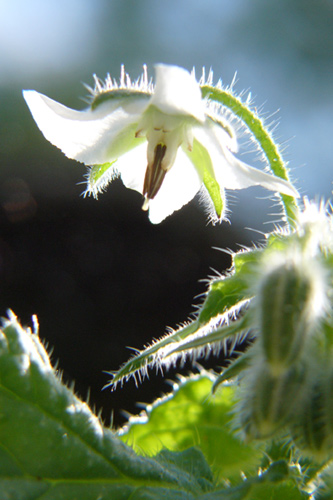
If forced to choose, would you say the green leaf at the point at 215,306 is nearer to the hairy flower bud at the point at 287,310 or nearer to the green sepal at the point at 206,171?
the hairy flower bud at the point at 287,310

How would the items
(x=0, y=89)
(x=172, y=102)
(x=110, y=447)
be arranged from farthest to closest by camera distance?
(x=0, y=89), (x=172, y=102), (x=110, y=447)

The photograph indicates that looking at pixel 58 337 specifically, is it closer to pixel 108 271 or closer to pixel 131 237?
pixel 108 271

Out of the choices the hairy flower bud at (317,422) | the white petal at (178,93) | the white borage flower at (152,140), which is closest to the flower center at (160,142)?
the white borage flower at (152,140)

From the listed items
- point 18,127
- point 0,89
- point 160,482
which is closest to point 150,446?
point 160,482

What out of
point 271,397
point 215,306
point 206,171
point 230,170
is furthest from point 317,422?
point 206,171

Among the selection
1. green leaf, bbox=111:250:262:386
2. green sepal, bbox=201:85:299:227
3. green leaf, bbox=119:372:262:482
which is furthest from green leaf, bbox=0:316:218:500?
green sepal, bbox=201:85:299:227

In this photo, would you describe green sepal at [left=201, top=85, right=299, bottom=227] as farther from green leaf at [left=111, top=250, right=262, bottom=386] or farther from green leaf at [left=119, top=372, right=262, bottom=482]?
green leaf at [left=119, top=372, right=262, bottom=482]
